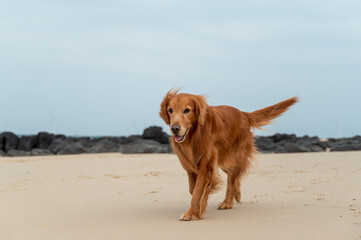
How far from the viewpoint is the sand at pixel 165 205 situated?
4.01 m

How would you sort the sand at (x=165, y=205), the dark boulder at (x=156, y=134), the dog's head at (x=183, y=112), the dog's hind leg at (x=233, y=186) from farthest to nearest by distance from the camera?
the dark boulder at (x=156, y=134), the dog's hind leg at (x=233, y=186), the dog's head at (x=183, y=112), the sand at (x=165, y=205)

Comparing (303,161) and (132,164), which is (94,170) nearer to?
(132,164)

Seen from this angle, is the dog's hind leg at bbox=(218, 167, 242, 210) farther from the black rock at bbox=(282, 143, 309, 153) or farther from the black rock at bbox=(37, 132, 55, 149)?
the black rock at bbox=(37, 132, 55, 149)

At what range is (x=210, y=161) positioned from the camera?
5168mm

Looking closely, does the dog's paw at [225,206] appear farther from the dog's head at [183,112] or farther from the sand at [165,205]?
the dog's head at [183,112]

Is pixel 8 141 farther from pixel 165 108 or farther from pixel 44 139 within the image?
pixel 165 108

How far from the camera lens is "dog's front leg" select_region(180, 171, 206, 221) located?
473 centimetres

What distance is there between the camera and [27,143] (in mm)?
23000

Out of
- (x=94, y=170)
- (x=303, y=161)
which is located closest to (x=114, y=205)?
(x=94, y=170)

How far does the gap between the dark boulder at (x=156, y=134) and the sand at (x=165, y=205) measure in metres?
10.6

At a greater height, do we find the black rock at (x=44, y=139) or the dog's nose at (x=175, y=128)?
the dog's nose at (x=175, y=128)

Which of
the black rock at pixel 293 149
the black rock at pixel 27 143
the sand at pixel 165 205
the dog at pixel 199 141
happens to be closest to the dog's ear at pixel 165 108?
A: the dog at pixel 199 141

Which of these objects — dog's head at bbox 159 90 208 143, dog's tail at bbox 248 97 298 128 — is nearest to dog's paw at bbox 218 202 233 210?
dog's head at bbox 159 90 208 143

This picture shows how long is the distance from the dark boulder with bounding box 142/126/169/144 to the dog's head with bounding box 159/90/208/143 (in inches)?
631
